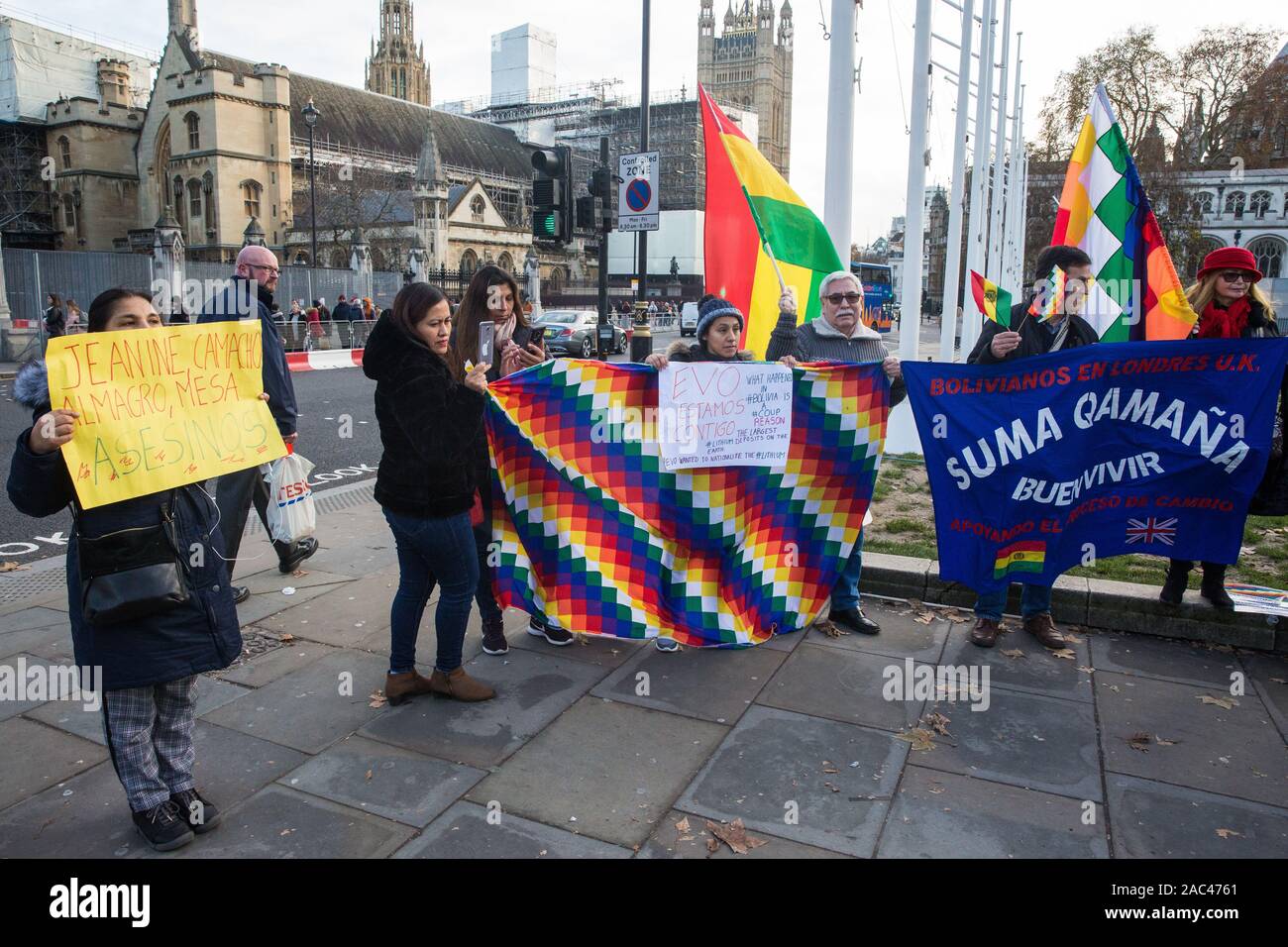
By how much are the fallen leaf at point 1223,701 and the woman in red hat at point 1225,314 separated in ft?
2.67

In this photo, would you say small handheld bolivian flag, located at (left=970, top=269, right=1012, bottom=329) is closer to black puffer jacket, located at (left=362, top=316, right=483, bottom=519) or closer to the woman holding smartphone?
the woman holding smartphone

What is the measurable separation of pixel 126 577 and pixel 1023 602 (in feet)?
14.4

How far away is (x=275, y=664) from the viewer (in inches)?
186

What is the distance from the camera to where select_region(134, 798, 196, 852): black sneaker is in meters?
3.07

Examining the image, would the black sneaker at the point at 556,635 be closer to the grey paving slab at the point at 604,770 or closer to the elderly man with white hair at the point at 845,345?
the grey paving slab at the point at 604,770

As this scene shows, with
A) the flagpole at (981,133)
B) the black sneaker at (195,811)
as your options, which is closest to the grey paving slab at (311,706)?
the black sneaker at (195,811)

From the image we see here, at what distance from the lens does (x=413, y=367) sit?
377 centimetres

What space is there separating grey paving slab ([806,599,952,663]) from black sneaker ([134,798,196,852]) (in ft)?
10.4

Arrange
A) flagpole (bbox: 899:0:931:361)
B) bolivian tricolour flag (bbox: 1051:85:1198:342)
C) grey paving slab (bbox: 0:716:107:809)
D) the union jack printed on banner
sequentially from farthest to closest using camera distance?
1. flagpole (bbox: 899:0:931:361)
2. bolivian tricolour flag (bbox: 1051:85:1198:342)
3. the union jack printed on banner
4. grey paving slab (bbox: 0:716:107:809)

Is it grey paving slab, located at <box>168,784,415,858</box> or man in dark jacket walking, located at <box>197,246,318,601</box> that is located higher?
man in dark jacket walking, located at <box>197,246,318,601</box>

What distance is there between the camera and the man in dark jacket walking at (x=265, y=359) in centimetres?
527

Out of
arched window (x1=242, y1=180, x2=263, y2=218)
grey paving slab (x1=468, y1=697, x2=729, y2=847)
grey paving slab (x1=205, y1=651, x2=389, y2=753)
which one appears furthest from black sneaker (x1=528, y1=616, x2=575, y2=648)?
arched window (x1=242, y1=180, x2=263, y2=218)

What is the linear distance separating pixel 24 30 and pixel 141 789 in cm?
8578
